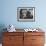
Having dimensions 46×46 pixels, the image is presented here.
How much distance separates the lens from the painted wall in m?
4.27

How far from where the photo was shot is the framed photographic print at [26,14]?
4273mm

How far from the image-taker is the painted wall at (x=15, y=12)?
427 cm

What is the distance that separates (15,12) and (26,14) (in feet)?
1.18

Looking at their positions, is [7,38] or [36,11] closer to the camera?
[7,38]

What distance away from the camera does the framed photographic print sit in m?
4.27

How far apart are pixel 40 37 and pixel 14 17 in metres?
1.09

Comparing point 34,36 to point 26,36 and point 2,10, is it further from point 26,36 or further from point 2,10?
point 2,10

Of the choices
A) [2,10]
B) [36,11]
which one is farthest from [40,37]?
[2,10]

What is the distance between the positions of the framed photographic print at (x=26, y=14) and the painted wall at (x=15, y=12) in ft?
0.32

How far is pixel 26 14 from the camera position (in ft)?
14.1

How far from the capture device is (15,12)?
4277 millimetres

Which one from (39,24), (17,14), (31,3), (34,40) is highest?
(31,3)

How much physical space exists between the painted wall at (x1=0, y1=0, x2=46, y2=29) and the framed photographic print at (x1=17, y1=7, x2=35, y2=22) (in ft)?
0.32

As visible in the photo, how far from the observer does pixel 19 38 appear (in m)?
3.81
